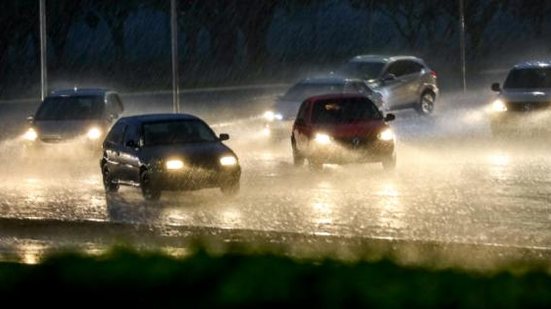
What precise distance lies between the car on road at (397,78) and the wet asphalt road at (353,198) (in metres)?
6.76

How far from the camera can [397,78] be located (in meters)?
42.2

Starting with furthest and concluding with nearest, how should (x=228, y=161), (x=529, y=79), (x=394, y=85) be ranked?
(x=394, y=85), (x=529, y=79), (x=228, y=161)

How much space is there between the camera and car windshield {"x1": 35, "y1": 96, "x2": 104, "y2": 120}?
1262 inches

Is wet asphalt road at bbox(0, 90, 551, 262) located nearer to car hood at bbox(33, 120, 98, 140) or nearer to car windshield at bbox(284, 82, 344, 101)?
car hood at bbox(33, 120, 98, 140)

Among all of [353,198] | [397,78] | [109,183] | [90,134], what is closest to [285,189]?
[353,198]

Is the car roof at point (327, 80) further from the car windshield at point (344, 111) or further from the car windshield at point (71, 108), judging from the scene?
the car windshield at point (344, 111)

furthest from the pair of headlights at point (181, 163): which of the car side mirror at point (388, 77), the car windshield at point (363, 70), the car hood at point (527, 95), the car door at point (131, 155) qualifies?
the car windshield at point (363, 70)

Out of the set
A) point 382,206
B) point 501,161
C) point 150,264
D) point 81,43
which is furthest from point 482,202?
point 81,43

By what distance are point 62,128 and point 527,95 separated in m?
10.6

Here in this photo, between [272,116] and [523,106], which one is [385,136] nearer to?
[523,106]

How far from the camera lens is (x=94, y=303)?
906cm

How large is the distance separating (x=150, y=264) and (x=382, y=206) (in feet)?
37.4

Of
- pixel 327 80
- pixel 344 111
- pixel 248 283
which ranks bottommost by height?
pixel 327 80

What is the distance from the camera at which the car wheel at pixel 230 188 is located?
75.0 ft
